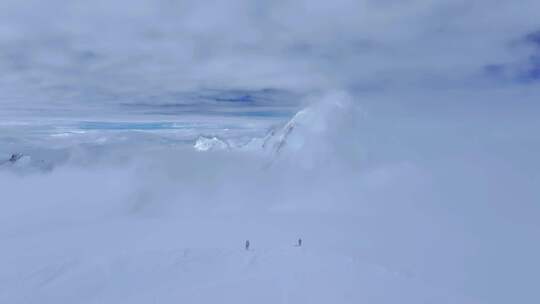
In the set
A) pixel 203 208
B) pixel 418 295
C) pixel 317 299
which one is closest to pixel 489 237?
pixel 418 295

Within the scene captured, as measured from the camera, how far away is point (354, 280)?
31.0 m

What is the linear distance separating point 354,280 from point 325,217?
57.9 m

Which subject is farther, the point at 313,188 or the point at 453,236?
the point at 313,188

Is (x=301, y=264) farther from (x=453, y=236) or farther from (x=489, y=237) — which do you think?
(x=489, y=237)

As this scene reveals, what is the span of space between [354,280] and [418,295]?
5.21 meters

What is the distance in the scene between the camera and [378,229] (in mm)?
71562

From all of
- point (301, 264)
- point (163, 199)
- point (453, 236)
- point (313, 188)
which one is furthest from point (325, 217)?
point (163, 199)

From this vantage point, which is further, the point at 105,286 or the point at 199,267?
the point at 199,267

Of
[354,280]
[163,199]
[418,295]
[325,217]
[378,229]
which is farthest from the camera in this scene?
[163,199]

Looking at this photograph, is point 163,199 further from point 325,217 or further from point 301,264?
point 301,264

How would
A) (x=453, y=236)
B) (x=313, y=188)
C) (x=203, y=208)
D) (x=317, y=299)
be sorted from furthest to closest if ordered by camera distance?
(x=313, y=188) → (x=203, y=208) → (x=453, y=236) → (x=317, y=299)

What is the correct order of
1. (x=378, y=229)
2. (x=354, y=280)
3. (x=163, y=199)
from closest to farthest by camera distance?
(x=354, y=280)
(x=378, y=229)
(x=163, y=199)

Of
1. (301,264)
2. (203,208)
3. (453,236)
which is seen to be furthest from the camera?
(203,208)

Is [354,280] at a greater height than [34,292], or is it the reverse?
[354,280]
